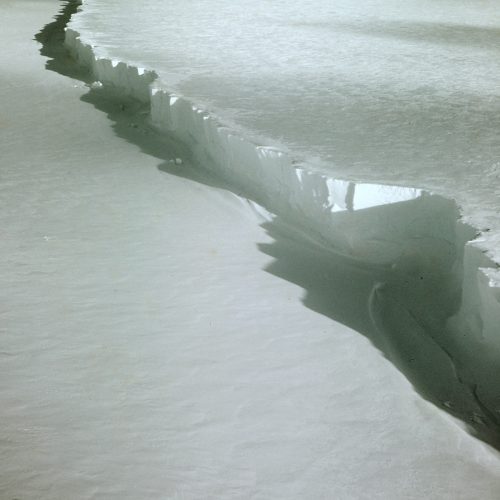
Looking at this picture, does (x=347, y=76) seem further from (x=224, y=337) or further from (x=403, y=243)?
(x=224, y=337)

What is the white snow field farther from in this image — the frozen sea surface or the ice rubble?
the frozen sea surface

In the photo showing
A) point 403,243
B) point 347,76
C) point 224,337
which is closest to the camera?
point 224,337

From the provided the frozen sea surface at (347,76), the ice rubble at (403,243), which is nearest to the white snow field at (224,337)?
the ice rubble at (403,243)

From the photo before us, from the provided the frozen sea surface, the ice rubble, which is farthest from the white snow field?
the frozen sea surface

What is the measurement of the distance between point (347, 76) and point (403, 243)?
78.2 inches

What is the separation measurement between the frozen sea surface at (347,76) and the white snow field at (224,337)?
23 cm

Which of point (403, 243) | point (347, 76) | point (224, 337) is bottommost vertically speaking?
point (224, 337)

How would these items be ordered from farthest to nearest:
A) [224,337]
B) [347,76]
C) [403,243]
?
[347,76] → [403,243] → [224,337]

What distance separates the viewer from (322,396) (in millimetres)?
2447

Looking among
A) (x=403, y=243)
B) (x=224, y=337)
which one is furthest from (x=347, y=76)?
(x=224, y=337)

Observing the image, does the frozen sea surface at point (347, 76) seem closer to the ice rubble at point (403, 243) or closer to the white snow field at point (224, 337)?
the ice rubble at point (403, 243)

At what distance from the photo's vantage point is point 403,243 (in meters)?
3.26

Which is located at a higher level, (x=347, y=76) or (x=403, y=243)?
(x=347, y=76)

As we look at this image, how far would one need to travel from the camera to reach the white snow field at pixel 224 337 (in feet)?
6.90
